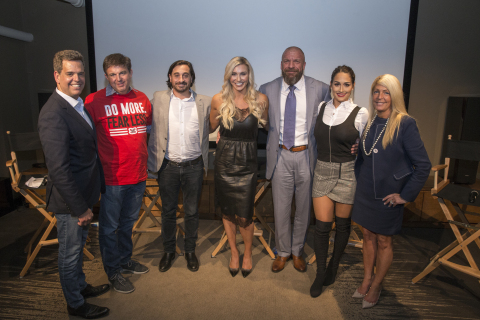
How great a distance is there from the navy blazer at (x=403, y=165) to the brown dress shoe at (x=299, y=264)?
3.31 ft

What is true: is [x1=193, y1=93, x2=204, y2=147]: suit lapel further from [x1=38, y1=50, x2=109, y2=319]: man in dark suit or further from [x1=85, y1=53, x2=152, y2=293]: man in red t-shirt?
[x1=38, y1=50, x2=109, y2=319]: man in dark suit

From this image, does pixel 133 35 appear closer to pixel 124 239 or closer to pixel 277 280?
pixel 124 239

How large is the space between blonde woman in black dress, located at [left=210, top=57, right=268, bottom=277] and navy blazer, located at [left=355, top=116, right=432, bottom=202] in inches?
34.4

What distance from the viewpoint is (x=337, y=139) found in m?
2.07

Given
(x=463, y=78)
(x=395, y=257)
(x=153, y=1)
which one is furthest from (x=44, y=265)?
(x=463, y=78)

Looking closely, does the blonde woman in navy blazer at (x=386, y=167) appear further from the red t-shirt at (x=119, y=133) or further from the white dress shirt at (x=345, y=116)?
the red t-shirt at (x=119, y=133)

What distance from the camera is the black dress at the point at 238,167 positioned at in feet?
7.38

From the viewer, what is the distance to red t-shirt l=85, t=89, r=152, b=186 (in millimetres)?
2094

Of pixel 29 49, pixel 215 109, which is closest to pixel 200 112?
pixel 215 109

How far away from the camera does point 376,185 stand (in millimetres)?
1904

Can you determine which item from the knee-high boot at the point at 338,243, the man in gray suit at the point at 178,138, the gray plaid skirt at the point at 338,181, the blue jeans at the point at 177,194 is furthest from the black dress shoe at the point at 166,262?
the gray plaid skirt at the point at 338,181

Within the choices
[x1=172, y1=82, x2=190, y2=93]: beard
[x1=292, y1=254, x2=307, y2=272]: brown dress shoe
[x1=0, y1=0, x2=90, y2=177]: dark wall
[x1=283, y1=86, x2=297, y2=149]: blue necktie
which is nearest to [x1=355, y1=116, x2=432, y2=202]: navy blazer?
[x1=283, y1=86, x2=297, y2=149]: blue necktie

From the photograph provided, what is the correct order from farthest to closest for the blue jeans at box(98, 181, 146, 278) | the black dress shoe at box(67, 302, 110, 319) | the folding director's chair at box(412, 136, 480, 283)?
1. the folding director's chair at box(412, 136, 480, 283)
2. the blue jeans at box(98, 181, 146, 278)
3. the black dress shoe at box(67, 302, 110, 319)

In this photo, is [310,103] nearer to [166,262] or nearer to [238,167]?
[238,167]
